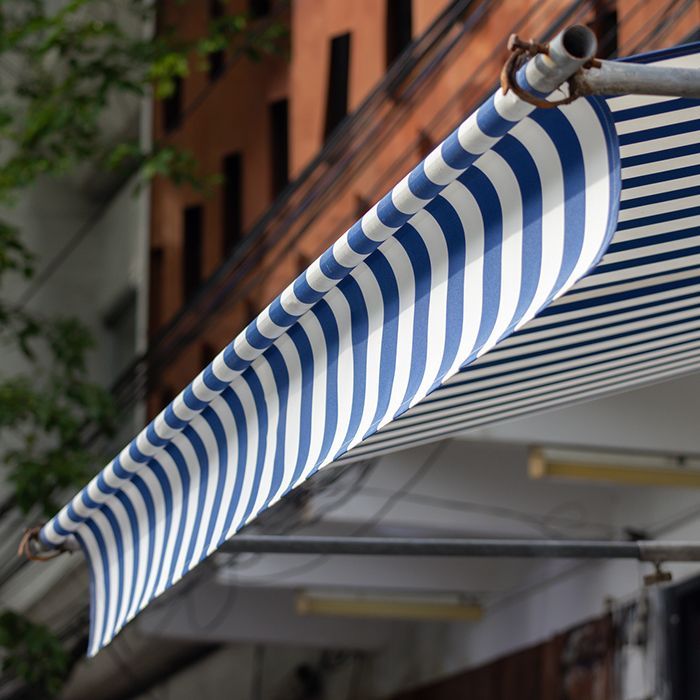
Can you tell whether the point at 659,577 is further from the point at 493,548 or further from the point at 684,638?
the point at 684,638

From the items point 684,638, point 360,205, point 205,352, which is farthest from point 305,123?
point 684,638

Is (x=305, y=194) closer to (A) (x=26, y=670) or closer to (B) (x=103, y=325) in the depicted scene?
(A) (x=26, y=670)

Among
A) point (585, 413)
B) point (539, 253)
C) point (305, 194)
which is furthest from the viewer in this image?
point (305, 194)

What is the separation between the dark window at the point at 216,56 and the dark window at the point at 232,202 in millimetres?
772

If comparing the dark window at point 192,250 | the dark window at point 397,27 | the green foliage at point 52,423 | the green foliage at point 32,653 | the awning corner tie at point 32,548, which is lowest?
the awning corner tie at point 32,548

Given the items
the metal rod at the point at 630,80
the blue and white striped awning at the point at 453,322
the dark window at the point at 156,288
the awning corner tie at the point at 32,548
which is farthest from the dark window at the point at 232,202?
the metal rod at the point at 630,80

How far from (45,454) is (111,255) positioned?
5.55 metres

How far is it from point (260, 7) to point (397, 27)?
336 cm

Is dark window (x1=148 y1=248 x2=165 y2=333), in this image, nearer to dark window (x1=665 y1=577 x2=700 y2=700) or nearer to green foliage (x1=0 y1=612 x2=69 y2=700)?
green foliage (x1=0 y1=612 x2=69 y2=700)

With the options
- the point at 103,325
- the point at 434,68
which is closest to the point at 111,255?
the point at 103,325

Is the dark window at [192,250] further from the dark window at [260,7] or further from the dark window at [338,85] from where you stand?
the dark window at [338,85]

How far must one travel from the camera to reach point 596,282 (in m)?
2.98

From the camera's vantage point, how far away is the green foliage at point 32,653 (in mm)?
8891

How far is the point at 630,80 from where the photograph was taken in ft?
7.62
